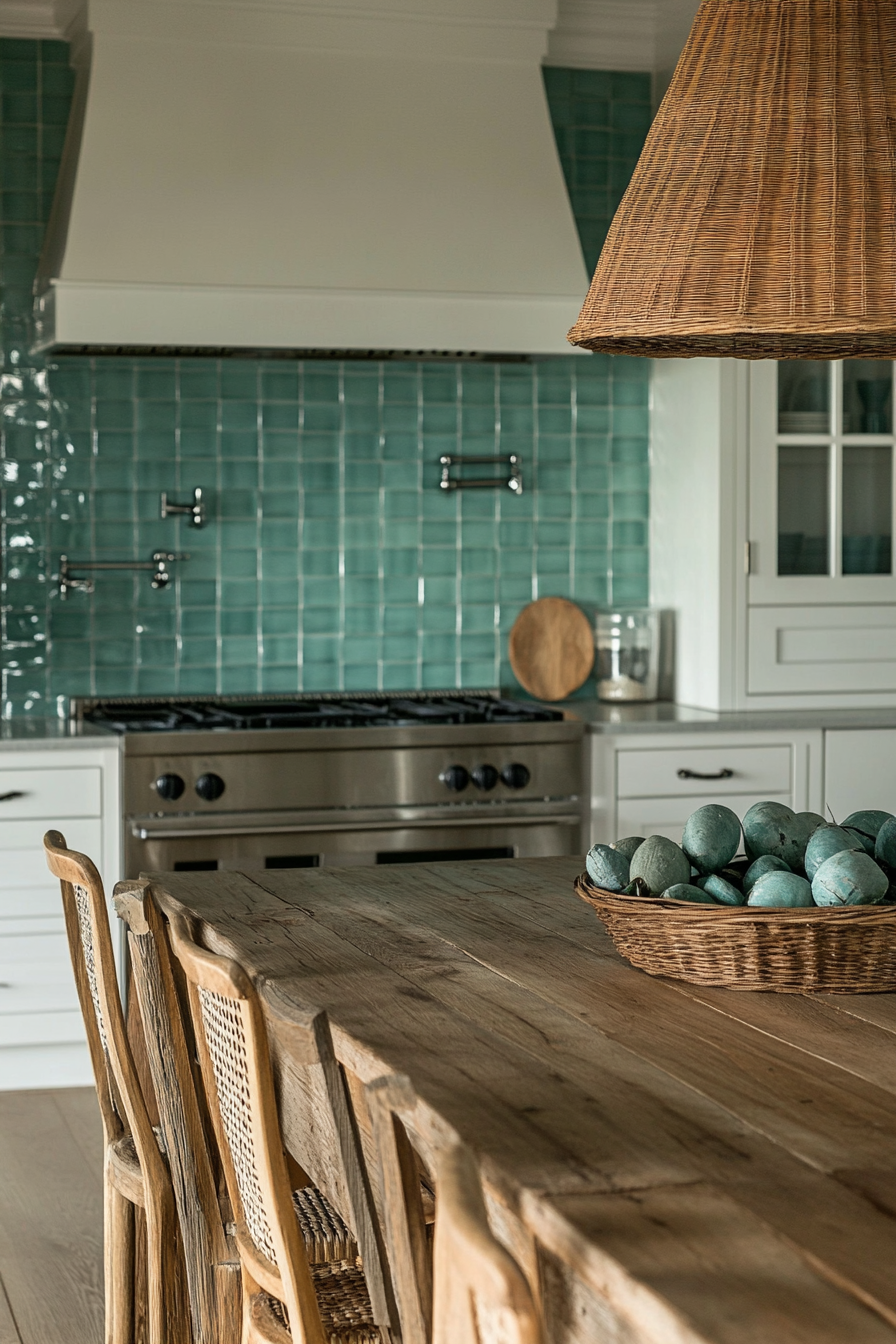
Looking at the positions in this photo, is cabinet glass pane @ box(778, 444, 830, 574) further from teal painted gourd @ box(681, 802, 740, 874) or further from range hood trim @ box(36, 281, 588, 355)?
teal painted gourd @ box(681, 802, 740, 874)

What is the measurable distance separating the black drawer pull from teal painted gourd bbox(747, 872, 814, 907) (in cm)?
225

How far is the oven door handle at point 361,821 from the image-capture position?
373 centimetres

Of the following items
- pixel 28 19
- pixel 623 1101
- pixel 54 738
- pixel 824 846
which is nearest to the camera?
pixel 623 1101

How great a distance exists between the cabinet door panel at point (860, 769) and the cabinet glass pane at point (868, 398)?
0.83 metres

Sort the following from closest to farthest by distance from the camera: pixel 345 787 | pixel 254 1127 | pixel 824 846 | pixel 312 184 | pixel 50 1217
Result: pixel 254 1127, pixel 824 846, pixel 50 1217, pixel 345 787, pixel 312 184

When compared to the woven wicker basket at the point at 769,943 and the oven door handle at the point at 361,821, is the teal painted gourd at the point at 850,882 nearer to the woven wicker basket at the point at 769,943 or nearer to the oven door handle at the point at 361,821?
the woven wicker basket at the point at 769,943

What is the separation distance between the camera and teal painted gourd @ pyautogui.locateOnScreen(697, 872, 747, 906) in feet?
5.92

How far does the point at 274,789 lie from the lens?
3.79 metres

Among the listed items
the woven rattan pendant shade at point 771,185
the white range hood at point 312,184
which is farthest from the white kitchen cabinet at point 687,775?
the woven rattan pendant shade at point 771,185

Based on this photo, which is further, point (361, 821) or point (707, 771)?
point (707, 771)

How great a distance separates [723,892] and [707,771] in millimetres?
2270

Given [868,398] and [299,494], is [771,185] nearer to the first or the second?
[868,398]

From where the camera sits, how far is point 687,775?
13.2 ft

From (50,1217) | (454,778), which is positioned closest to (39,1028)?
(50,1217)
